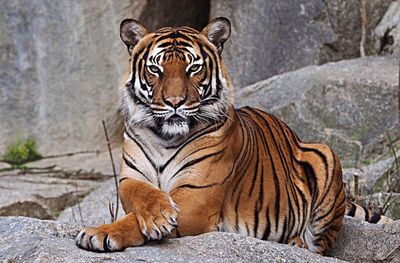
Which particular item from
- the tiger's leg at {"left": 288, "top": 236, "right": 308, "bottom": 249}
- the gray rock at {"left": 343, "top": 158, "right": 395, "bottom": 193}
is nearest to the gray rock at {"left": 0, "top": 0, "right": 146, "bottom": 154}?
the gray rock at {"left": 343, "top": 158, "right": 395, "bottom": 193}

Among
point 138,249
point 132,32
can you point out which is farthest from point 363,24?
point 138,249

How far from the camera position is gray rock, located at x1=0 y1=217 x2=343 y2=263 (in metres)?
4.20

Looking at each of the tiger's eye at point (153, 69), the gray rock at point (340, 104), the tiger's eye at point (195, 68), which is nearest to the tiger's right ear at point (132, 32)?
the tiger's eye at point (153, 69)

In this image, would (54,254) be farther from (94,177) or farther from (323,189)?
(94,177)

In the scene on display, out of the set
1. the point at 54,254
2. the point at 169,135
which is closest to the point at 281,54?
the point at 169,135

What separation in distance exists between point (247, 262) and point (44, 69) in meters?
6.45

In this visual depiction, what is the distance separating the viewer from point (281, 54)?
1018cm

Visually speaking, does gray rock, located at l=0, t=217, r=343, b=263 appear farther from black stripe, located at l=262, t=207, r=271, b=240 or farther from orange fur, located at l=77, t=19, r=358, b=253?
black stripe, located at l=262, t=207, r=271, b=240

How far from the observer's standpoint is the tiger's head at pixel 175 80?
15.9 ft

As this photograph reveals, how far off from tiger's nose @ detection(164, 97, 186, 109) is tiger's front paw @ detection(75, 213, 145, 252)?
0.62 metres

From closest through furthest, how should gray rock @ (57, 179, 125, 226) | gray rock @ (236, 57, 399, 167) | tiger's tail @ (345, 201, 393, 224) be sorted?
1. tiger's tail @ (345, 201, 393, 224)
2. gray rock @ (57, 179, 125, 226)
3. gray rock @ (236, 57, 399, 167)

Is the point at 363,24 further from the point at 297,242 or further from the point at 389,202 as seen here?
the point at 297,242

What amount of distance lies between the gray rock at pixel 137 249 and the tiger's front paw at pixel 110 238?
38 mm

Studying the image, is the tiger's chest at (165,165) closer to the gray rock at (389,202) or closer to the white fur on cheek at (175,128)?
the white fur on cheek at (175,128)
